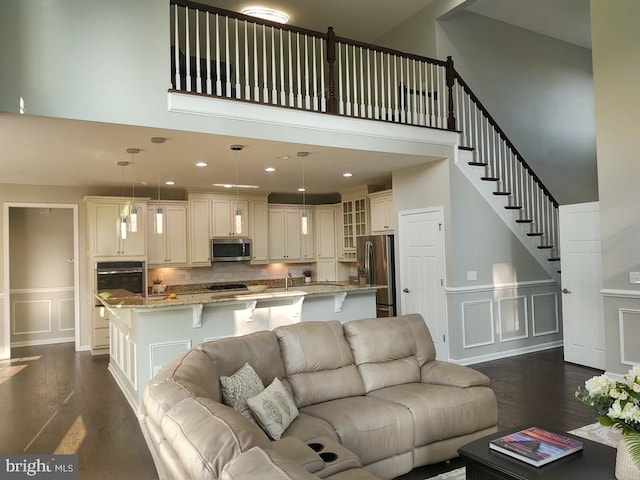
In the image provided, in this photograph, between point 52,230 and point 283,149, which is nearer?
point 283,149

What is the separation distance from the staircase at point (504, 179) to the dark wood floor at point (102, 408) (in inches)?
65.6

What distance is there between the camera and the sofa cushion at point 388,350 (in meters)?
3.46

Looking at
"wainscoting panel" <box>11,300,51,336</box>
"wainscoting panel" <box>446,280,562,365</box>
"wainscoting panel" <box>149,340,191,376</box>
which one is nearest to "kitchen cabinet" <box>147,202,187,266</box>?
"wainscoting panel" <box>11,300,51,336</box>

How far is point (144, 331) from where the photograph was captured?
4.30 meters

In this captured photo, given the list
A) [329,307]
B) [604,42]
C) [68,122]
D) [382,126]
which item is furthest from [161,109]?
[604,42]

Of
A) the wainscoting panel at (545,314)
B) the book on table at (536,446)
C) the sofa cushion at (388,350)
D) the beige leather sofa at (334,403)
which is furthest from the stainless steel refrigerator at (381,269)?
the book on table at (536,446)

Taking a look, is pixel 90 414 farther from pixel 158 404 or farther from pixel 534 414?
pixel 534 414

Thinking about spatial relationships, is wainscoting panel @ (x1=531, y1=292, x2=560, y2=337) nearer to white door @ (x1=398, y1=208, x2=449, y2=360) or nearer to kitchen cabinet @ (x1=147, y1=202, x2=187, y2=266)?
white door @ (x1=398, y1=208, x2=449, y2=360)

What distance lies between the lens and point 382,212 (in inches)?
295

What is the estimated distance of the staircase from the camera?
624 centimetres

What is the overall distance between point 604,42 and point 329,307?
4.25 metres

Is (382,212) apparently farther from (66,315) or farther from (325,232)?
(66,315)

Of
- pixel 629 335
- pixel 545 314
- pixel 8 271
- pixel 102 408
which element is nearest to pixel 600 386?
pixel 629 335

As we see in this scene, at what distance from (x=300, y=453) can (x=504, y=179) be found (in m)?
5.55
